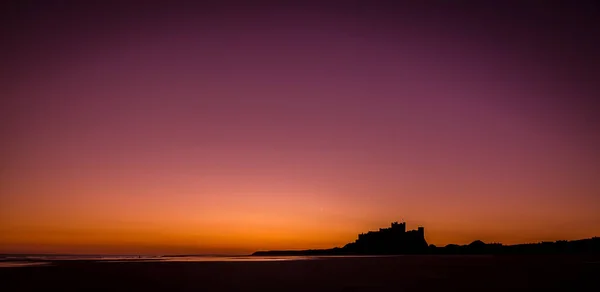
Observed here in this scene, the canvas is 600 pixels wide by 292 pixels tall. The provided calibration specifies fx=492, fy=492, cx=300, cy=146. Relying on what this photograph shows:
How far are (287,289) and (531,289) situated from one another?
11.8 metres

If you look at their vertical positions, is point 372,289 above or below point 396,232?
below

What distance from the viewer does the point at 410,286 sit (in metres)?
25.7

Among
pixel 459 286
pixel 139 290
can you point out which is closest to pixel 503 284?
pixel 459 286

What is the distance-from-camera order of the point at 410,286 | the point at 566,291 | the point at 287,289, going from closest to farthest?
the point at 566,291
the point at 287,289
the point at 410,286

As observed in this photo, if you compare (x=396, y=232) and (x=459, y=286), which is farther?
(x=396, y=232)

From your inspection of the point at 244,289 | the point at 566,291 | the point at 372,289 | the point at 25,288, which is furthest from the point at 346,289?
the point at 25,288

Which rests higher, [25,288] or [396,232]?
[396,232]

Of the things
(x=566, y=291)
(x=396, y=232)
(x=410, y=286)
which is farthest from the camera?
(x=396, y=232)

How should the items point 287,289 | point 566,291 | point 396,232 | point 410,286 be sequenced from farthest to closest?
point 396,232
point 410,286
point 287,289
point 566,291

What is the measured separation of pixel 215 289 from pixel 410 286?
32.9 feet

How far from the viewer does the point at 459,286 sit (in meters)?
25.7

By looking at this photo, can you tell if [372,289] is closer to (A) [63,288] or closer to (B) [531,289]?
(B) [531,289]

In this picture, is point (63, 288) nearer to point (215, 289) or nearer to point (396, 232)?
point (215, 289)

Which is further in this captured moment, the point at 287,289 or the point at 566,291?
the point at 287,289
